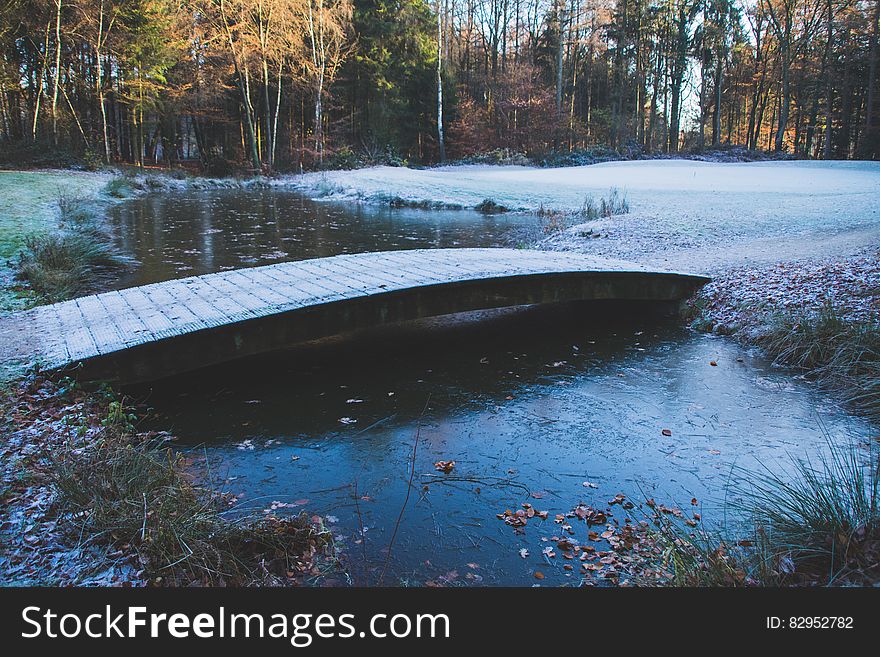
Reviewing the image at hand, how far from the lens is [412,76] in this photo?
37531 mm

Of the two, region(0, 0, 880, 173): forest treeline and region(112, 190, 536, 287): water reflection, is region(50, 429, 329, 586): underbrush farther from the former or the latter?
region(0, 0, 880, 173): forest treeline

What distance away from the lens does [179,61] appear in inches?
1273

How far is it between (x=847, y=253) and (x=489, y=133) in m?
32.0

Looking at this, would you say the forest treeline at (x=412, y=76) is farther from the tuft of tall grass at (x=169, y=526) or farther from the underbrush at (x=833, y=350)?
the tuft of tall grass at (x=169, y=526)

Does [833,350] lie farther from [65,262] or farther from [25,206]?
[25,206]

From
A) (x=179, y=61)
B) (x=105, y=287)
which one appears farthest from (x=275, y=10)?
(x=105, y=287)

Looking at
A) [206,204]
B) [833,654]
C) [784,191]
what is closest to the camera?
[833,654]

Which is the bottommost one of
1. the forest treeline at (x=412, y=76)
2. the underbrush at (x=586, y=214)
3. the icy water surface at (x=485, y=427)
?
the icy water surface at (x=485, y=427)

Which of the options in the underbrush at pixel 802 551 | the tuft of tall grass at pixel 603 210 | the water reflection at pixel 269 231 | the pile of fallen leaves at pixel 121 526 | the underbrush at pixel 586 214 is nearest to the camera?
the underbrush at pixel 802 551

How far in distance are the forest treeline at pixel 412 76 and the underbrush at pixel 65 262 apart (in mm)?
21208

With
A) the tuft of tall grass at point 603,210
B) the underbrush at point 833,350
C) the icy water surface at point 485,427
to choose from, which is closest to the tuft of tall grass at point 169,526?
the icy water surface at point 485,427

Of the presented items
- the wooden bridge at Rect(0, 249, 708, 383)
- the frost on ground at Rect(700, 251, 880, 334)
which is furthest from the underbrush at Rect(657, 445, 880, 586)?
the frost on ground at Rect(700, 251, 880, 334)

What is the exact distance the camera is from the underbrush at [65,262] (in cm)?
707

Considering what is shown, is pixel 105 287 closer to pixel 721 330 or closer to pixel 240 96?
pixel 721 330
